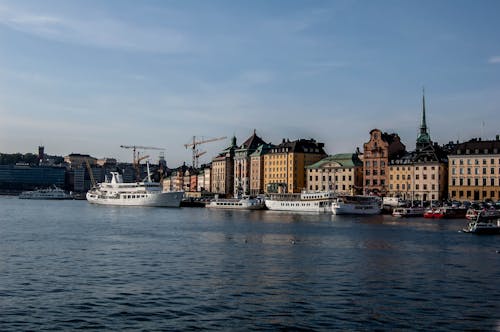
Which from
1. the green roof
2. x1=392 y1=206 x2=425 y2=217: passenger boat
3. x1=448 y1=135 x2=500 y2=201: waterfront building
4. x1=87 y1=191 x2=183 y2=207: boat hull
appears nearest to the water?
x1=392 y1=206 x2=425 y2=217: passenger boat

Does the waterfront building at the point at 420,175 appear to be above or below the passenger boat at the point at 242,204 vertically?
above

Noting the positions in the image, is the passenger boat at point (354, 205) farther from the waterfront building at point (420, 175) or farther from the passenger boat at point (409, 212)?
the waterfront building at point (420, 175)

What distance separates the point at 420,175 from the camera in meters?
157

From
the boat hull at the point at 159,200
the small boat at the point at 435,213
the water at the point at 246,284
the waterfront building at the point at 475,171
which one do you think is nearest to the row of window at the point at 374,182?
the waterfront building at the point at 475,171

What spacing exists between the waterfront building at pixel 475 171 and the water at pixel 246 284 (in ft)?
268

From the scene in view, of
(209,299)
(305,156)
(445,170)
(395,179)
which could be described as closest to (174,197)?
(305,156)

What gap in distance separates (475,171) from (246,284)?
391ft

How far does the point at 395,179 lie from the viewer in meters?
162

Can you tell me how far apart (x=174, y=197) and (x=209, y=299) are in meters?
136

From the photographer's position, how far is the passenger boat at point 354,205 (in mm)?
129375

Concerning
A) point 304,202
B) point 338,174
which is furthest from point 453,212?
point 338,174

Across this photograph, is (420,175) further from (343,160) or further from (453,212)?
(453,212)

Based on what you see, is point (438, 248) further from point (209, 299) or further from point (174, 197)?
point (174, 197)

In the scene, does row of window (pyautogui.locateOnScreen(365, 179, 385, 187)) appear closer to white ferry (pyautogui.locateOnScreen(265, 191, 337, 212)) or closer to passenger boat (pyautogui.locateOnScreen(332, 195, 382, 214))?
white ferry (pyautogui.locateOnScreen(265, 191, 337, 212))
